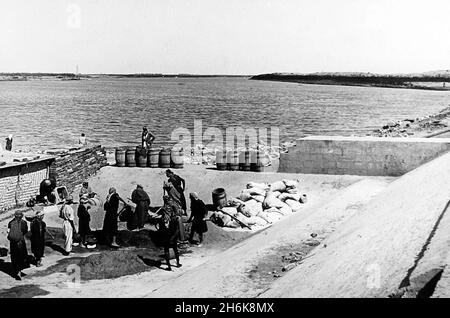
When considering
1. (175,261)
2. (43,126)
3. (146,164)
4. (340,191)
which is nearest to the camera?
(175,261)

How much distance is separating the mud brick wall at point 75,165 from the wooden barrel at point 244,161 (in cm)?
481

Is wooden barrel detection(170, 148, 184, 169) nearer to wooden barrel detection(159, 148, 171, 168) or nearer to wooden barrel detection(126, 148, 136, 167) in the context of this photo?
wooden barrel detection(159, 148, 171, 168)

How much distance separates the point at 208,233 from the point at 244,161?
504 centimetres

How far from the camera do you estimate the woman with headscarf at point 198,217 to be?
11.2m

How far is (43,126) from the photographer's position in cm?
4831

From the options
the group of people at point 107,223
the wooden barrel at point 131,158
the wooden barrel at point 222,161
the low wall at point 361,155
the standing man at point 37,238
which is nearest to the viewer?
the group of people at point 107,223

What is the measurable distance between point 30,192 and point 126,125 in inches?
1436

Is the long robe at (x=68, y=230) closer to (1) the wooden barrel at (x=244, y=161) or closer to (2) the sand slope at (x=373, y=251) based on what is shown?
(2) the sand slope at (x=373, y=251)

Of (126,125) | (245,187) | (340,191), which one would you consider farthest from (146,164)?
(126,125)

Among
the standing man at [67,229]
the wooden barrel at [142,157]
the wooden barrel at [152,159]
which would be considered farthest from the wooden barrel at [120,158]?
the standing man at [67,229]

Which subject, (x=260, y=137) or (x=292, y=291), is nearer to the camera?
(x=292, y=291)

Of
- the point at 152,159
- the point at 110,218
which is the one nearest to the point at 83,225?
the point at 110,218

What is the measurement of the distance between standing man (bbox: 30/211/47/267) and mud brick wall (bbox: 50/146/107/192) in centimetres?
541
